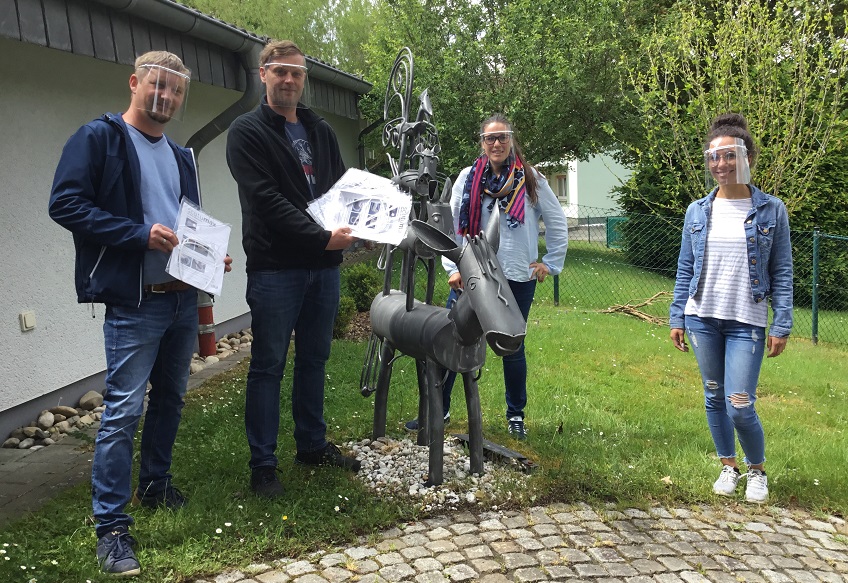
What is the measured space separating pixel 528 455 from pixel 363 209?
1.98 metres

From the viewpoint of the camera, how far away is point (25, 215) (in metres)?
5.32

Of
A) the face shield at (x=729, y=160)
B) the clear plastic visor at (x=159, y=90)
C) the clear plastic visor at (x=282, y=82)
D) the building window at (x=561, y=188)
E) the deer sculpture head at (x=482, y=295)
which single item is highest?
the building window at (x=561, y=188)

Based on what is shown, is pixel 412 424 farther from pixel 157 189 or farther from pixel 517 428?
pixel 157 189

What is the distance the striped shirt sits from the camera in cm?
383

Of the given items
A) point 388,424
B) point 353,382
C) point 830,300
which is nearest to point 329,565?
point 388,424

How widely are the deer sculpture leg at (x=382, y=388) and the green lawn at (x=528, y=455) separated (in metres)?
0.24

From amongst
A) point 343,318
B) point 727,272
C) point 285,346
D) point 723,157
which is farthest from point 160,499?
point 343,318

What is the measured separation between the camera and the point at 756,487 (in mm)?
4035

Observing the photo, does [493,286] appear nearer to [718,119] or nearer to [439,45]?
[718,119]

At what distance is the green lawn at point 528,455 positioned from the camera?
3.37 meters

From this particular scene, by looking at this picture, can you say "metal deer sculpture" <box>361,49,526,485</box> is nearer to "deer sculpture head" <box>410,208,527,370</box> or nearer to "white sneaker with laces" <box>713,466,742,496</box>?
"deer sculpture head" <box>410,208,527,370</box>

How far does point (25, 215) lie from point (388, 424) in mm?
3047

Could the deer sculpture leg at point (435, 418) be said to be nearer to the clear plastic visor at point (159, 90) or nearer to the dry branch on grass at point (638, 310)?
the clear plastic visor at point (159, 90)

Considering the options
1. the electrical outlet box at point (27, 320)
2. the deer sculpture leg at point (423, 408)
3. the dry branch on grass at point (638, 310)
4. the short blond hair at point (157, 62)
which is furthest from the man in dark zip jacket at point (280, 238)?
the dry branch on grass at point (638, 310)
